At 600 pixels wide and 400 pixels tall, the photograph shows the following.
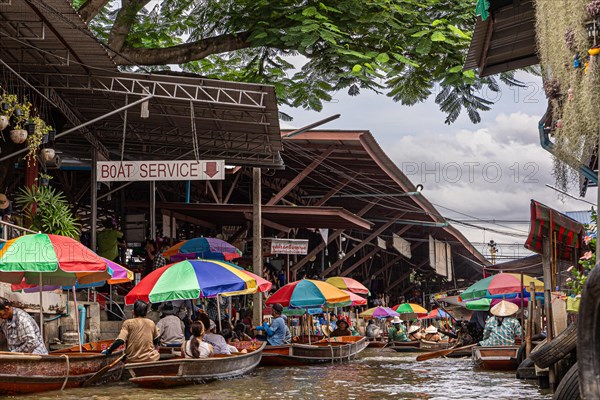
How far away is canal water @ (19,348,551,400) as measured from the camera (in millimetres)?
12945

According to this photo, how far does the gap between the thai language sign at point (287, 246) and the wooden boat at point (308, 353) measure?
2572 millimetres

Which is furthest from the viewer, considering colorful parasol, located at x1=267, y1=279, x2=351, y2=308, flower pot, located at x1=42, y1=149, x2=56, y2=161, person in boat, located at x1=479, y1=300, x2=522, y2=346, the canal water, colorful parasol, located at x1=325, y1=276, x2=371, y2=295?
colorful parasol, located at x1=325, y1=276, x2=371, y2=295

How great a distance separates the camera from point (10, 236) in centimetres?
1594

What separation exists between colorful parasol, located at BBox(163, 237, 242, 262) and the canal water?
3.33m

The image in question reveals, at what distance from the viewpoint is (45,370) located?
12.1m

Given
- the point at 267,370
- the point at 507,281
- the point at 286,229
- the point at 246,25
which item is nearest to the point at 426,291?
the point at 286,229

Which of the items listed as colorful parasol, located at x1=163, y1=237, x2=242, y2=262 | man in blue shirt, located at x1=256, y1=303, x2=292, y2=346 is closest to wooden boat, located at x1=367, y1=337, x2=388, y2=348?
colorful parasol, located at x1=163, y1=237, x2=242, y2=262

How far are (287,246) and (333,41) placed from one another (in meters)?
10.0

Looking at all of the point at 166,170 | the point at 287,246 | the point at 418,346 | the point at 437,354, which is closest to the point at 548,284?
the point at 166,170

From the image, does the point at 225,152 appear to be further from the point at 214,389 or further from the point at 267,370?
the point at 214,389

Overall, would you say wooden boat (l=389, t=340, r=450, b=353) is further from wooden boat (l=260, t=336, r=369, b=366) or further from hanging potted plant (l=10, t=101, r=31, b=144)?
hanging potted plant (l=10, t=101, r=31, b=144)

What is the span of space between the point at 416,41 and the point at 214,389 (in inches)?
254

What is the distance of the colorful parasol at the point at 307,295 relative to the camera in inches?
781

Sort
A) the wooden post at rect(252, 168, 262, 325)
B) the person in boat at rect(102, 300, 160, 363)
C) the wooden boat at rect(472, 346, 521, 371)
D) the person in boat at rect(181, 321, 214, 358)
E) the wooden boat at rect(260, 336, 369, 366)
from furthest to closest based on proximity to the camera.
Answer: the wooden post at rect(252, 168, 262, 325)
the wooden boat at rect(260, 336, 369, 366)
the wooden boat at rect(472, 346, 521, 371)
the person in boat at rect(181, 321, 214, 358)
the person in boat at rect(102, 300, 160, 363)
